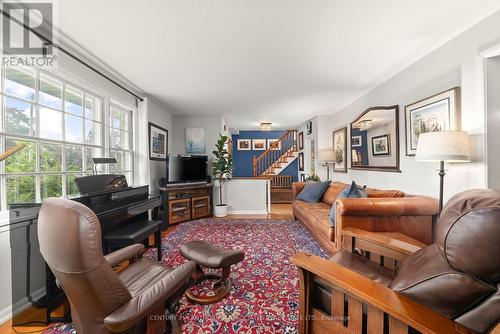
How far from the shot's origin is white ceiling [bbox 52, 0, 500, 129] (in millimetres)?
1601

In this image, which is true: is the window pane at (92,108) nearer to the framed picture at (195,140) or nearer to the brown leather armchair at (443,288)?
the framed picture at (195,140)

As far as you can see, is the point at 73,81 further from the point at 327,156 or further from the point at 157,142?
the point at 327,156

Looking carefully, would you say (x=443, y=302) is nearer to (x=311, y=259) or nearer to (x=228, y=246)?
(x=311, y=259)

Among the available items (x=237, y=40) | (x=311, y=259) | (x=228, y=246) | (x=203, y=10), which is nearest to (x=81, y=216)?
(x=311, y=259)

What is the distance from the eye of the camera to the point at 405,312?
2.48ft

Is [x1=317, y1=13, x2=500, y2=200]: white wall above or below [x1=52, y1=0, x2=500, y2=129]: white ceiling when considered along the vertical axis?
below

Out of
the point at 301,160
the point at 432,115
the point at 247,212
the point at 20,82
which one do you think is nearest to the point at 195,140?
the point at 247,212

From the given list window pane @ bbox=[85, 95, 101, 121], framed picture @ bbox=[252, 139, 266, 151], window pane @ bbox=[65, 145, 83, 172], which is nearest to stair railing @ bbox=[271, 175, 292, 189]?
framed picture @ bbox=[252, 139, 266, 151]

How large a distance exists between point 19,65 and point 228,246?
9.17ft

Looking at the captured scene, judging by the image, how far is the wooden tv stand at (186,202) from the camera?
3807 mm

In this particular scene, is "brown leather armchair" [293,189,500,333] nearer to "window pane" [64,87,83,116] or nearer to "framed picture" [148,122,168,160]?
"window pane" [64,87,83,116]

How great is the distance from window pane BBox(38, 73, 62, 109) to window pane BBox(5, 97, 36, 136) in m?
0.16

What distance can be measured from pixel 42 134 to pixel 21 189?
53cm

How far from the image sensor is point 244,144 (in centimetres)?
824
